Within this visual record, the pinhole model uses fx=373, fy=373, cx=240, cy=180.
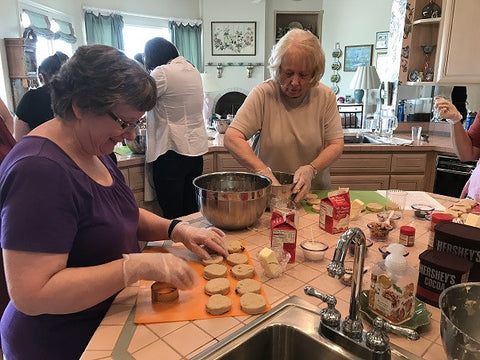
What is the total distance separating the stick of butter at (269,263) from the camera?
1.07 m

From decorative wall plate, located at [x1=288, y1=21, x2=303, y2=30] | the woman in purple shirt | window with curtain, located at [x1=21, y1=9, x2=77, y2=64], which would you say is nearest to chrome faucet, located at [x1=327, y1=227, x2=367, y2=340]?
the woman in purple shirt

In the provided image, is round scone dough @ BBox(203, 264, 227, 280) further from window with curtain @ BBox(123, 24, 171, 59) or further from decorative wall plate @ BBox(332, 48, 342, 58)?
decorative wall plate @ BBox(332, 48, 342, 58)

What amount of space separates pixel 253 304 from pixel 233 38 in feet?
18.7

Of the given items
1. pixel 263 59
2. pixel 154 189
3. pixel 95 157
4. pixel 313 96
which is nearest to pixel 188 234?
pixel 95 157

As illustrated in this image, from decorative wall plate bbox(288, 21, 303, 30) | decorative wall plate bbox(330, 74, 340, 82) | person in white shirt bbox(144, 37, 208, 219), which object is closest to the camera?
person in white shirt bbox(144, 37, 208, 219)

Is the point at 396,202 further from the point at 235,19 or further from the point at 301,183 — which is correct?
the point at 235,19

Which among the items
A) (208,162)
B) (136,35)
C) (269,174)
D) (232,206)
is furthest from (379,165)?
(136,35)

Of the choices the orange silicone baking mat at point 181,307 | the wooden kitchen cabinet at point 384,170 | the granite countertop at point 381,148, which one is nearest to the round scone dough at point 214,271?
the orange silicone baking mat at point 181,307

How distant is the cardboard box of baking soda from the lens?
1358 mm

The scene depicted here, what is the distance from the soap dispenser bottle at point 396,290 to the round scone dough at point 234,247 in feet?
1.56

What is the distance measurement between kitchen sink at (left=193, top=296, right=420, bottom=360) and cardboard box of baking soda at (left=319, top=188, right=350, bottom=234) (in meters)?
0.47

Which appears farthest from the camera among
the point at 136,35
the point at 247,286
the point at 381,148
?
the point at 136,35

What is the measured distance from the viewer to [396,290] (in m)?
0.84

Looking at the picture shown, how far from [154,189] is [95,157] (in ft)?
6.01
